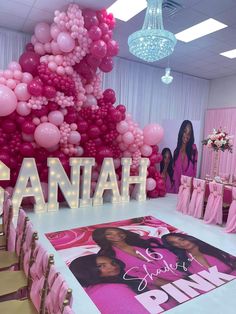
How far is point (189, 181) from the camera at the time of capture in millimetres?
4777

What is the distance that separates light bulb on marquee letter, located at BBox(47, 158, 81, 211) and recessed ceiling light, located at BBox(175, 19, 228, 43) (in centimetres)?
312

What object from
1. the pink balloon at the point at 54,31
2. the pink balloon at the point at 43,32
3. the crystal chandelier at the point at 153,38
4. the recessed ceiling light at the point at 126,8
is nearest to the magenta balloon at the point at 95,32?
the recessed ceiling light at the point at 126,8

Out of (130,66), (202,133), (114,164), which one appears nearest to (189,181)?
(114,164)

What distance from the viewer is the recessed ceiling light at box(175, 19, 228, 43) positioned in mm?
4266

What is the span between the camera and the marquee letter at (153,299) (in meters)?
2.19

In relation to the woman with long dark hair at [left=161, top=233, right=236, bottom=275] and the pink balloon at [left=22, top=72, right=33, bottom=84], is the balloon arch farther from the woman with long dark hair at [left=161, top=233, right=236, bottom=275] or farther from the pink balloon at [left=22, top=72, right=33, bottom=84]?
the woman with long dark hair at [left=161, top=233, right=236, bottom=275]

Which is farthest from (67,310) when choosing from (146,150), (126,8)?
(146,150)

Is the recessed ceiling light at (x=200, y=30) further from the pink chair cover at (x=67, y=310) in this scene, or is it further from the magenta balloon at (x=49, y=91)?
the pink chair cover at (x=67, y=310)

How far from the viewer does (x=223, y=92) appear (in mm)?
7527

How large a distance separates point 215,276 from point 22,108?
143 inches

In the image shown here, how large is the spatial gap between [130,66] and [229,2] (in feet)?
10.1

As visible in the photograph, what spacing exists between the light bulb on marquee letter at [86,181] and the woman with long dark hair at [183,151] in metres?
2.69

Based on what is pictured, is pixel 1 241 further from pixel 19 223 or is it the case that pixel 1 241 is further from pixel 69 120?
pixel 69 120

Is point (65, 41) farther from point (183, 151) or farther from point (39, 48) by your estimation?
point (183, 151)
